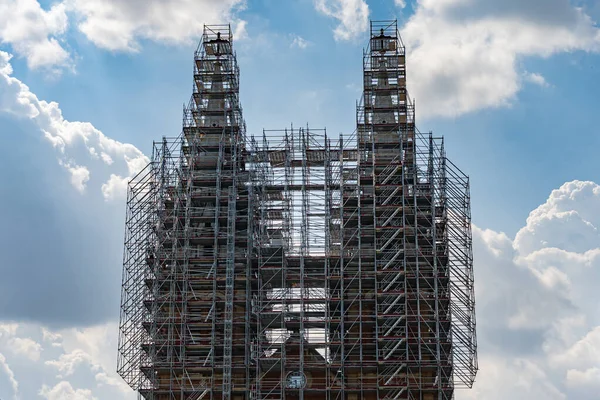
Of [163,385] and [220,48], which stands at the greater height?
[220,48]

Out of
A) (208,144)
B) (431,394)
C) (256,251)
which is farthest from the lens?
(208,144)

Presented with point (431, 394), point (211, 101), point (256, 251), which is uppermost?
point (211, 101)

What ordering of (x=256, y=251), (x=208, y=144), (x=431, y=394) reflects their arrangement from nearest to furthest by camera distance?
(x=431, y=394), (x=256, y=251), (x=208, y=144)

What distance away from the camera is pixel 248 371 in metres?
93.1

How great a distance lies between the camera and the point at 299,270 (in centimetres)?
9812

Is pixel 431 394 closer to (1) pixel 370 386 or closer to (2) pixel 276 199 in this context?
(1) pixel 370 386

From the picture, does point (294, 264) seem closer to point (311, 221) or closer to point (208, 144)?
point (311, 221)

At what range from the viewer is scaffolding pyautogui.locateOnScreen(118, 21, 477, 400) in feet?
305

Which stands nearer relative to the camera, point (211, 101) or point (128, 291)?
point (128, 291)

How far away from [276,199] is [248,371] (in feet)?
53.4

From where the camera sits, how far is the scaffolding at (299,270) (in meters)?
93.1

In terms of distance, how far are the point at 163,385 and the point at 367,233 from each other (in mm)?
21032

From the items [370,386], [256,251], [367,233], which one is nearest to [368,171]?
[367,233]

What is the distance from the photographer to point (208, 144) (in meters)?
104
